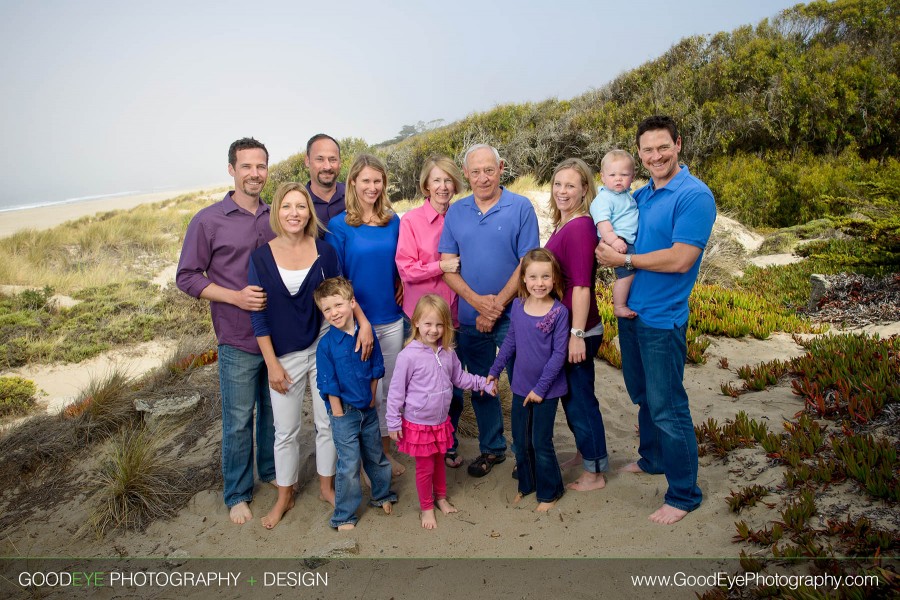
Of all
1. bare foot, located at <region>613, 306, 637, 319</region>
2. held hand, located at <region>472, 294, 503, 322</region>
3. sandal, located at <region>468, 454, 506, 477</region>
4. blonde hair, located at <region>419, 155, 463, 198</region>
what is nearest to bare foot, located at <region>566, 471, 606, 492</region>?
sandal, located at <region>468, 454, 506, 477</region>

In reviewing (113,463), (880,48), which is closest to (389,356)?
(113,463)

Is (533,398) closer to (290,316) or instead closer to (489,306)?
(489,306)

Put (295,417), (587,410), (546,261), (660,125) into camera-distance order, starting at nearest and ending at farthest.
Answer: (660,125) → (546,261) → (587,410) → (295,417)

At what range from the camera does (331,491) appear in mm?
4336

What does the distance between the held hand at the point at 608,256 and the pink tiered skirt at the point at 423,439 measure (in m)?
1.57

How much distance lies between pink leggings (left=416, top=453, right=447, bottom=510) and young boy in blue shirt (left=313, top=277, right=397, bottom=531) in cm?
40

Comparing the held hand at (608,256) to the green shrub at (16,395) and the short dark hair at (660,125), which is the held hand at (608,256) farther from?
the green shrub at (16,395)

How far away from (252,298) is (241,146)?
1.15 metres

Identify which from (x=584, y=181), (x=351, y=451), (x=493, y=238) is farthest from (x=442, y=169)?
(x=351, y=451)

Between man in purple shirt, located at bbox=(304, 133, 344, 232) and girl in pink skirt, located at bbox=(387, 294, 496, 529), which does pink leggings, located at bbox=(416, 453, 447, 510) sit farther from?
man in purple shirt, located at bbox=(304, 133, 344, 232)

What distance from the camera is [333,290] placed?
12.4ft

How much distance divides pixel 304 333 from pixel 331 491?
1.32 m

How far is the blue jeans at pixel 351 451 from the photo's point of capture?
3.90 metres

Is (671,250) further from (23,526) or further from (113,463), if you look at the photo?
(23,526)
